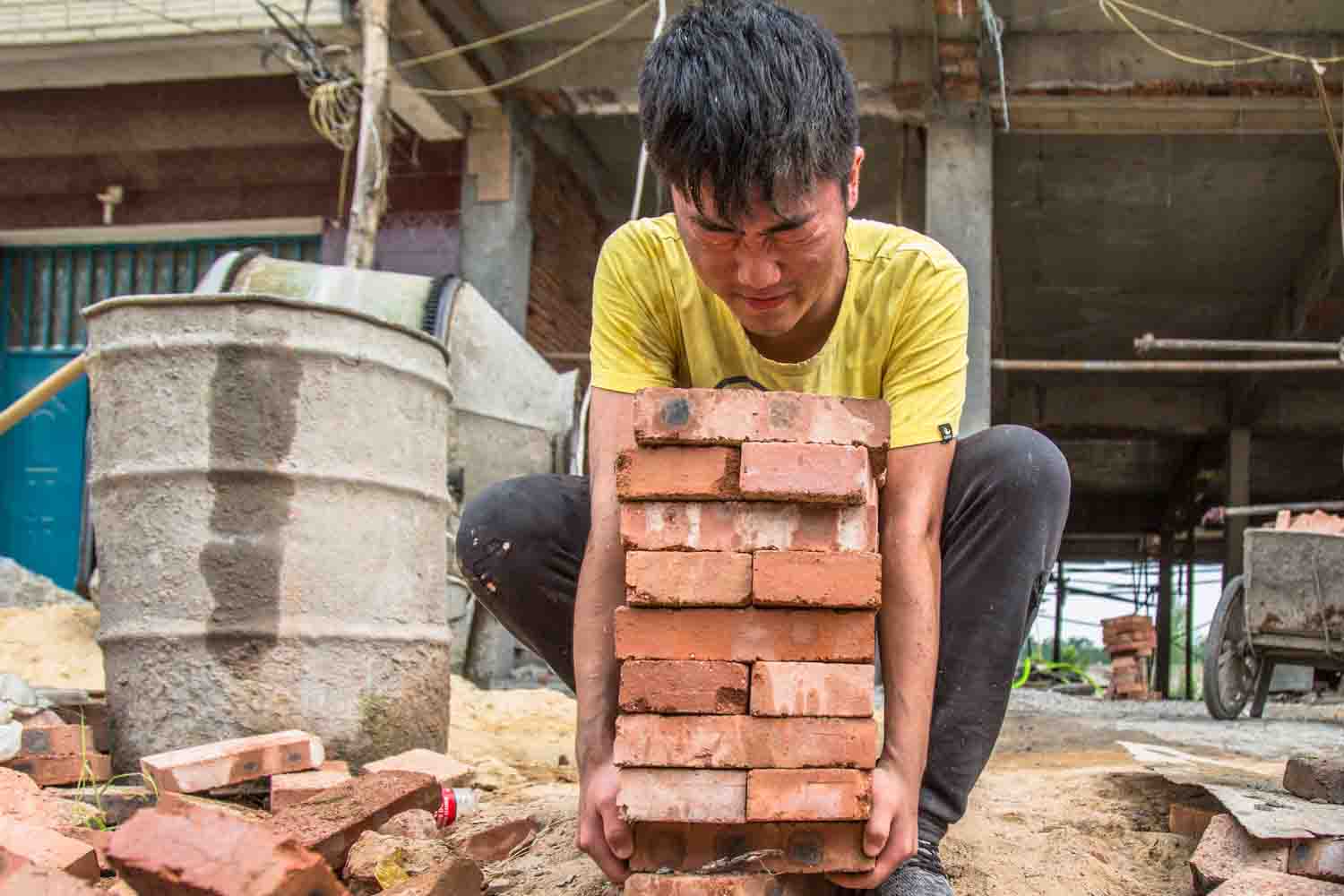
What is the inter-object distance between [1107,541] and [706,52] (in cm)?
1972

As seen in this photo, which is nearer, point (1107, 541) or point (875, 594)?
point (875, 594)

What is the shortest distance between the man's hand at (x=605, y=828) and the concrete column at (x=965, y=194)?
5.43 meters

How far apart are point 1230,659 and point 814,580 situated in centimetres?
574

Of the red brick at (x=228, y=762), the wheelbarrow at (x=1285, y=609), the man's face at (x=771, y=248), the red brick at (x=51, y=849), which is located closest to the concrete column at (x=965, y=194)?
the wheelbarrow at (x=1285, y=609)

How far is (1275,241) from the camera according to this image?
961 cm

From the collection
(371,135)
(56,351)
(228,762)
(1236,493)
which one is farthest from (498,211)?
(1236,493)

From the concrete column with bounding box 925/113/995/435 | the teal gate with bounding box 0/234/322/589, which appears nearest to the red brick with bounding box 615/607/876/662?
the concrete column with bounding box 925/113/995/435

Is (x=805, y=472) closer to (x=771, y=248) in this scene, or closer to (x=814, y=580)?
(x=814, y=580)

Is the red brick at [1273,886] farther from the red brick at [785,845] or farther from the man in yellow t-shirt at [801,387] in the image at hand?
the red brick at [785,845]

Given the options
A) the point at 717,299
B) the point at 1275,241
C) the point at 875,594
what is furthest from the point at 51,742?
the point at 1275,241

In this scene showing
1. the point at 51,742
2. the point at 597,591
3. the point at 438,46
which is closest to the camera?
the point at 597,591

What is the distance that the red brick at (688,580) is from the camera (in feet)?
5.47

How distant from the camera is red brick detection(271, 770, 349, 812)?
8.40 ft

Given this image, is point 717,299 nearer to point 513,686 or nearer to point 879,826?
point 879,826
